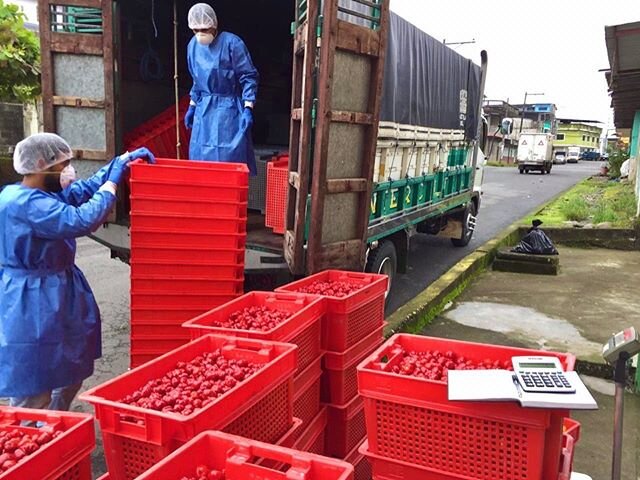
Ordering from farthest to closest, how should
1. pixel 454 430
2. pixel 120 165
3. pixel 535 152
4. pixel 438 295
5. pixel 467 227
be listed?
1. pixel 535 152
2. pixel 467 227
3. pixel 438 295
4. pixel 120 165
5. pixel 454 430

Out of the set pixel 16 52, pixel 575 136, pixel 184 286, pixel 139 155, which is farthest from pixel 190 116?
pixel 575 136

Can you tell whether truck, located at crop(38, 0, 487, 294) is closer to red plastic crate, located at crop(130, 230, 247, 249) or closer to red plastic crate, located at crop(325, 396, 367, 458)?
red plastic crate, located at crop(130, 230, 247, 249)

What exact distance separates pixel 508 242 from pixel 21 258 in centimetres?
889

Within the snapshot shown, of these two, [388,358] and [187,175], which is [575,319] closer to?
[388,358]

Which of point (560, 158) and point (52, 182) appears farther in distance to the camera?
point (560, 158)

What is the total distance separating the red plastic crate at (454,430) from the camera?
2094mm

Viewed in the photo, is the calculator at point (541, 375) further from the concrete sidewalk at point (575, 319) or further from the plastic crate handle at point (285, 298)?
the concrete sidewalk at point (575, 319)

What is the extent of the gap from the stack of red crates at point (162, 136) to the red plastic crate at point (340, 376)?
3.24 meters

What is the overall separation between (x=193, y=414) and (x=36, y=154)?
200cm

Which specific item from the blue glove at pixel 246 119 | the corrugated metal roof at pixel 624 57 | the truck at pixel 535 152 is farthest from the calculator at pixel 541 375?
the truck at pixel 535 152

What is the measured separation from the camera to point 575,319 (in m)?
6.28

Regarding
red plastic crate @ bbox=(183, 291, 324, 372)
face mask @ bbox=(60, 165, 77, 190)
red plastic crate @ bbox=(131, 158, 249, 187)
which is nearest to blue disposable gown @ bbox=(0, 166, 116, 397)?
face mask @ bbox=(60, 165, 77, 190)

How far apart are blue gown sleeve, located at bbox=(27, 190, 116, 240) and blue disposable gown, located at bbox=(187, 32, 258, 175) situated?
225 centimetres

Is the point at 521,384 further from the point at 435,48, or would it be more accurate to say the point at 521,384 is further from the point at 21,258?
the point at 435,48
